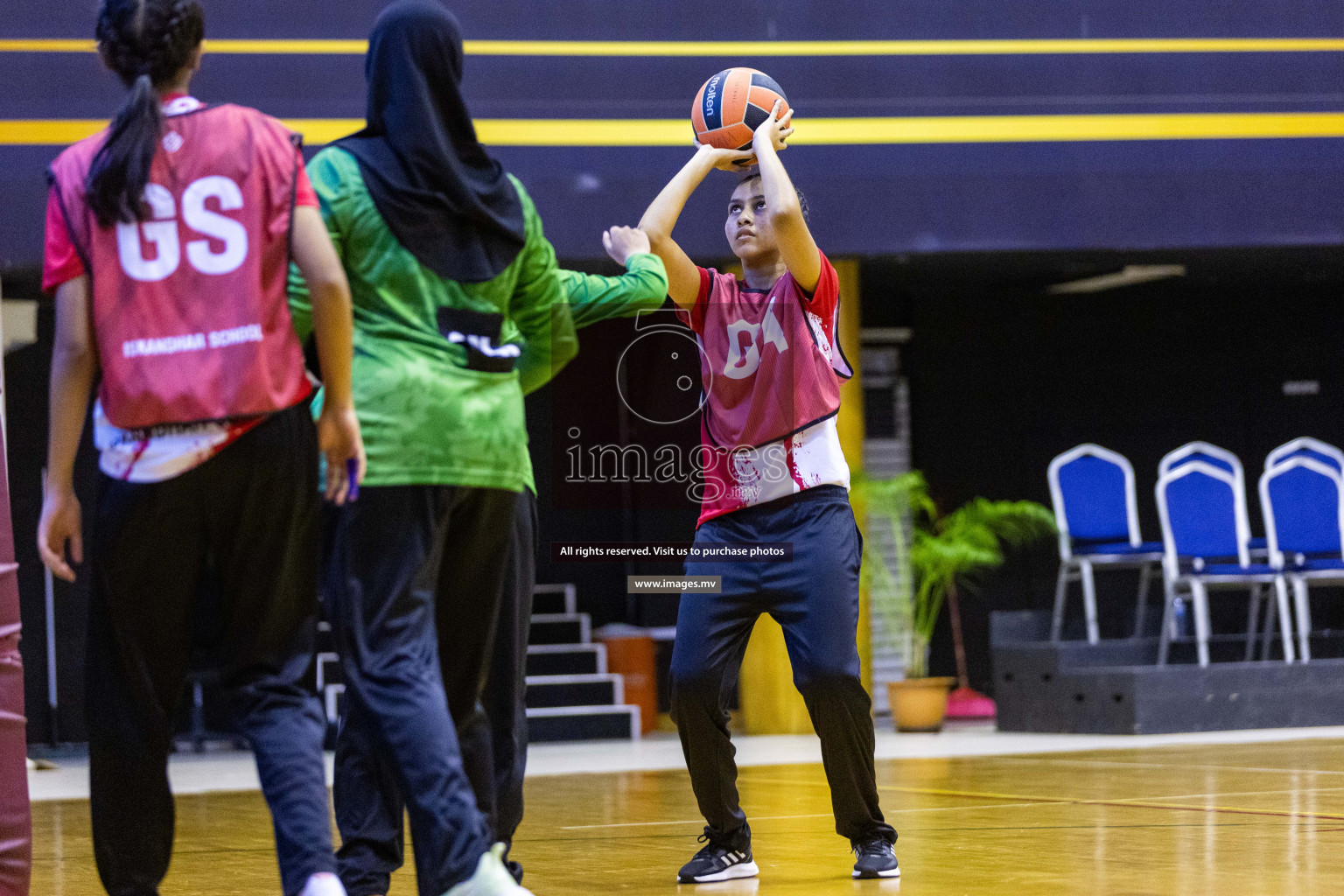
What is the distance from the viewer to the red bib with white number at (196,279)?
7.76ft

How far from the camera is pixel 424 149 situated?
8.32 ft

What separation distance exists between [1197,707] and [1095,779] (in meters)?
2.57

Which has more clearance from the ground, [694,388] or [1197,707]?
[694,388]

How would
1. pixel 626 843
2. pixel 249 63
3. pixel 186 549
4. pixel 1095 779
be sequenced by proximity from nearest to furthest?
pixel 186 549, pixel 626 843, pixel 1095 779, pixel 249 63

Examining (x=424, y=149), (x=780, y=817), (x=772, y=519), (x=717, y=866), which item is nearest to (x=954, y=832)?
(x=780, y=817)

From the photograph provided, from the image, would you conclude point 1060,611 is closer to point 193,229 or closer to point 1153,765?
point 1153,765

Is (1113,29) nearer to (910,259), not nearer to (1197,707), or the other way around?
(910,259)

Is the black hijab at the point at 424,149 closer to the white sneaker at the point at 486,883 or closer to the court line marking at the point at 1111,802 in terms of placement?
the white sneaker at the point at 486,883

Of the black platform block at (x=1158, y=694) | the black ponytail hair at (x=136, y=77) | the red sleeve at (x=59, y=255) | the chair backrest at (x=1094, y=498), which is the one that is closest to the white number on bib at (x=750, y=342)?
the black ponytail hair at (x=136, y=77)

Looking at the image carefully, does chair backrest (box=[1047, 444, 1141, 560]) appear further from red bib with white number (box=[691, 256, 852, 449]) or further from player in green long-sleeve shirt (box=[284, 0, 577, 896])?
player in green long-sleeve shirt (box=[284, 0, 577, 896])

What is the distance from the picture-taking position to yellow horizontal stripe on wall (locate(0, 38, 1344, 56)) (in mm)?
8484

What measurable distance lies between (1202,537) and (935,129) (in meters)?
2.64

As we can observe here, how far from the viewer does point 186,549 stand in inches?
93.7

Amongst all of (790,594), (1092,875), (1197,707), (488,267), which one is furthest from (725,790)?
(1197,707)
